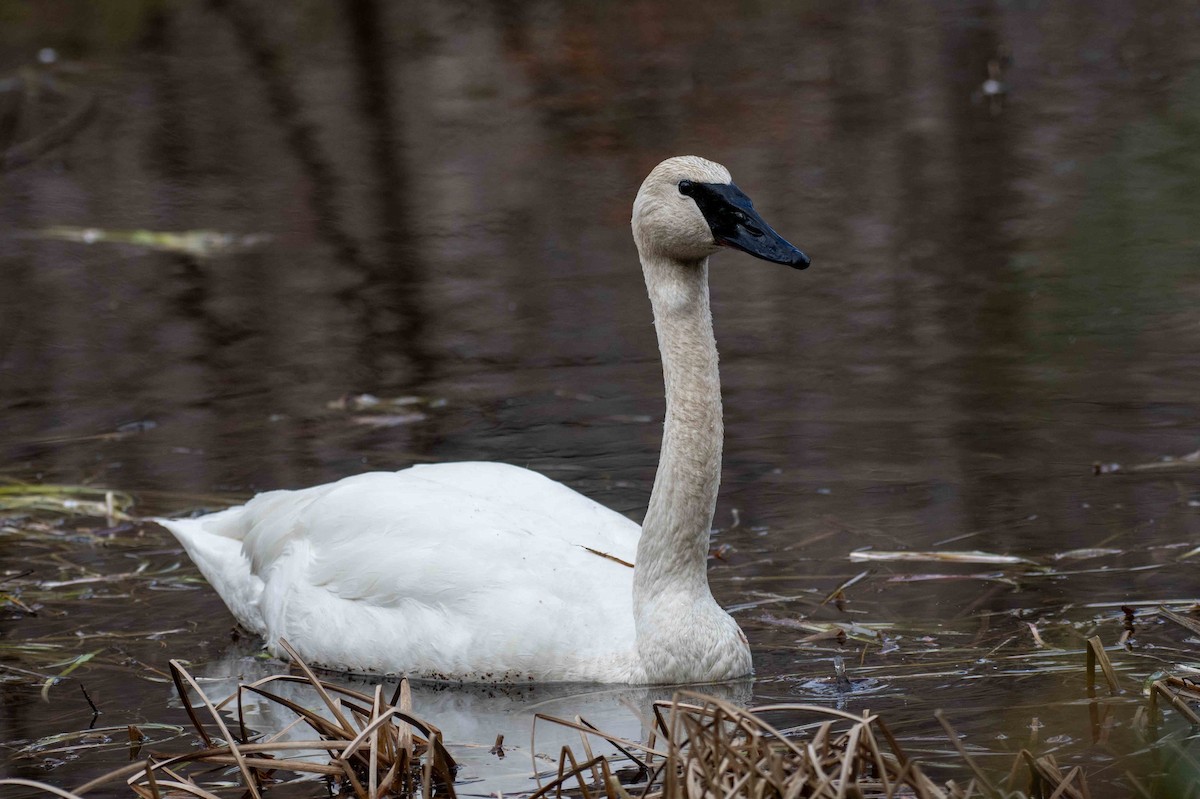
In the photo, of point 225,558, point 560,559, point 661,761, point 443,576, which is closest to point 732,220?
point 560,559

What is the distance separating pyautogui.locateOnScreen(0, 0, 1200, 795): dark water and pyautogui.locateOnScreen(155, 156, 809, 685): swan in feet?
0.57

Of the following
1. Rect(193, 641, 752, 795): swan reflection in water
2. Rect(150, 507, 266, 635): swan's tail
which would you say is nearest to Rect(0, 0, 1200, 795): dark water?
Rect(193, 641, 752, 795): swan reflection in water

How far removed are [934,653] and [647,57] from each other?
1386 cm

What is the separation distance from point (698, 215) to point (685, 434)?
65 cm

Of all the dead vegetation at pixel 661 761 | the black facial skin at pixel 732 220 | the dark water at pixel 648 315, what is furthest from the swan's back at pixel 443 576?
the black facial skin at pixel 732 220

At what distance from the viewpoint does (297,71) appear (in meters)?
18.6

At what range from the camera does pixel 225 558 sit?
20.9ft

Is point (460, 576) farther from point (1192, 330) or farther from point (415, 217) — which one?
point (415, 217)

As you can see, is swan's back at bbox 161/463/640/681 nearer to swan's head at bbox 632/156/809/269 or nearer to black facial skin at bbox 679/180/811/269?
swan's head at bbox 632/156/809/269

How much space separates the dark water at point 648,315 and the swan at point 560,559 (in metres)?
0.17

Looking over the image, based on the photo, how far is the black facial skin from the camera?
5.15 meters

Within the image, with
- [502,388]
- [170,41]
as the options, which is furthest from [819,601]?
[170,41]

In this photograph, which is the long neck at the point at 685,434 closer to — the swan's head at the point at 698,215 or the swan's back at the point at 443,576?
the swan's head at the point at 698,215

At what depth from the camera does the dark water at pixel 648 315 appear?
19.1 feet
